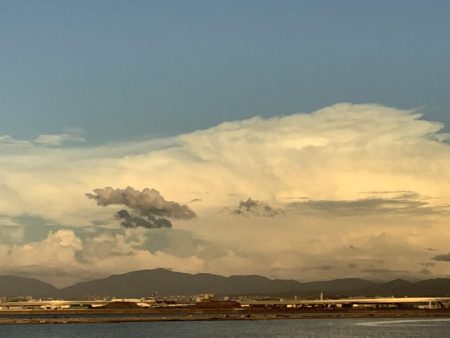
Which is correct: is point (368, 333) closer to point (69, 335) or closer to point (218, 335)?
point (218, 335)

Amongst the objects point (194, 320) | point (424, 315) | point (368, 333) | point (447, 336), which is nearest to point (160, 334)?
point (368, 333)

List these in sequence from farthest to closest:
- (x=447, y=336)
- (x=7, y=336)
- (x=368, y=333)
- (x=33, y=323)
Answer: (x=33, y=323) → (x=7, y=336) → (x=368, y=333) → (x=447, y=336)

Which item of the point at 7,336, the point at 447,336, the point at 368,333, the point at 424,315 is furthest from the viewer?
the point at 424,315

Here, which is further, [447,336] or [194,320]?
[194,320]

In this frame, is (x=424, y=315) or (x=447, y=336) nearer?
(x=447, y=336)

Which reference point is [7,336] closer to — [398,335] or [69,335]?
[69,335]

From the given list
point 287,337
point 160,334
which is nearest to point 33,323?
point 160,334

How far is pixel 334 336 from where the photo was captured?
4259 inches

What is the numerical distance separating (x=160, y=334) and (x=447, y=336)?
38.9 metres

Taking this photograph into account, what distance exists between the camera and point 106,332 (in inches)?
4953

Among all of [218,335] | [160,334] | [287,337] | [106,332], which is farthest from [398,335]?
[106,332]

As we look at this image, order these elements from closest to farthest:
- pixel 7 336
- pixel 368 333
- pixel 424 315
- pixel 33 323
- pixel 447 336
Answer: pixel 447 336, pixel 368 333, pixel 7 336, pixel 33 323, pixel 424 315

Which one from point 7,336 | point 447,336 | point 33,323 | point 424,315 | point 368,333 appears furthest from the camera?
point 424,315

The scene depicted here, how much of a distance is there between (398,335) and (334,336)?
843cm
